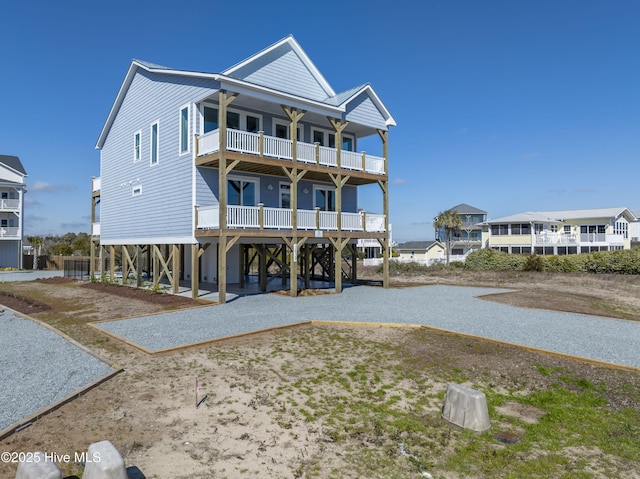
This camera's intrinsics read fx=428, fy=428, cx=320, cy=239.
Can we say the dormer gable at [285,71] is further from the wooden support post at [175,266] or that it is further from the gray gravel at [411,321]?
the gray gravel at [411,321]

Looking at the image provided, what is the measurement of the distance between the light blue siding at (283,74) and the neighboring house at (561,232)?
38.0 metres

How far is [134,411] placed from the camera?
625 centimetres

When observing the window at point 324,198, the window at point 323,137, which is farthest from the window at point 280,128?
the window at point 324,198

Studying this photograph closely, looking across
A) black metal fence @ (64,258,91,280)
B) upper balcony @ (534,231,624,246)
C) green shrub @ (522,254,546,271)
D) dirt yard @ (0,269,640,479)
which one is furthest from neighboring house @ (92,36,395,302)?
upper balcony @ (534,231,624,246)

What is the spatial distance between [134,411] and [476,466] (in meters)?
4.71

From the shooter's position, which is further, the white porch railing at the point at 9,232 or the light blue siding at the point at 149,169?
the white porch railing at the point at 9,232

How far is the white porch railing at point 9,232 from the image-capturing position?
40688 millimetres

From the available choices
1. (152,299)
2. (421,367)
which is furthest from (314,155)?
(421,367)

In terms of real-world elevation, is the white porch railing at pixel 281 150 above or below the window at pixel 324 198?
above

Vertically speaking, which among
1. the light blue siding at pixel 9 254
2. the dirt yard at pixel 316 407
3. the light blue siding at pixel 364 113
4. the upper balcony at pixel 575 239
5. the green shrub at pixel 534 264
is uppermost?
the light blue siding at pixel 364 113

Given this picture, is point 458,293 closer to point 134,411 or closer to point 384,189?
point 384,189

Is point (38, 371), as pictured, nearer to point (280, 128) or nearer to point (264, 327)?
point (264, 327)

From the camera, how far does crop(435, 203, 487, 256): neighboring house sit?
66.3 meters

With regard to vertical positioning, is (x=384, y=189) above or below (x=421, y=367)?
above
